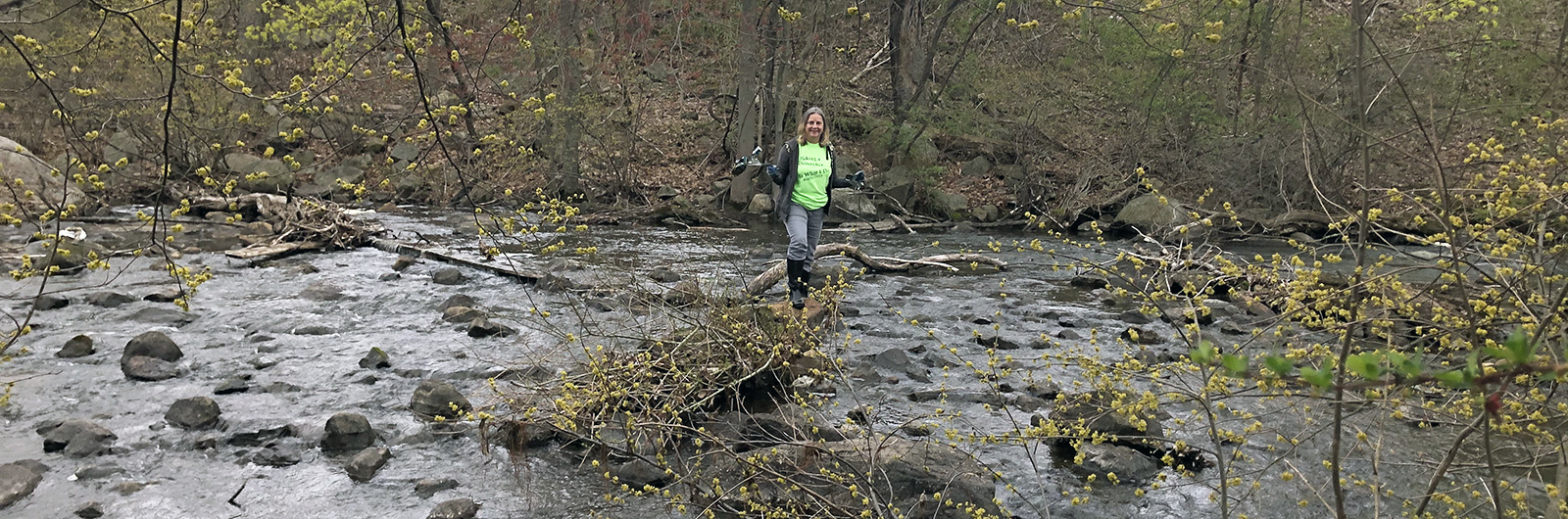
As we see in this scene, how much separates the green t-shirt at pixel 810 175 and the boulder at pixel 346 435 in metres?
4.54

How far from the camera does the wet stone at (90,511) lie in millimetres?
5062

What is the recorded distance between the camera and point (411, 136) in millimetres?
4402

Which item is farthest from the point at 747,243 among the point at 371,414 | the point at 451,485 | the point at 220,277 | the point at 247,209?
the point at 451,485

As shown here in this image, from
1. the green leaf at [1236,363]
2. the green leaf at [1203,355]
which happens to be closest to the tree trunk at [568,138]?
the green leaf at [1203,355]

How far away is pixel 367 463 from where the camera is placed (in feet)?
19.1

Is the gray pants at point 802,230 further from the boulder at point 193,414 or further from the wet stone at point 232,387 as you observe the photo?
the boulder at point 193,414

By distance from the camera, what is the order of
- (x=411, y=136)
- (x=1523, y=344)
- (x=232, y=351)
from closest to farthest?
(x=1523, y=344), (x=411, y=136), (x=232, y=351)

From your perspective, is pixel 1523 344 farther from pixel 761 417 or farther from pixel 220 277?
pixel 220 277

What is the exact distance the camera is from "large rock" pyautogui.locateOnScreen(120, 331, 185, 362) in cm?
800

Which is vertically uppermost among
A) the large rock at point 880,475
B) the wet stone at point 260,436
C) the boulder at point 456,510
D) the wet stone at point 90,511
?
the large rock at point 880,475

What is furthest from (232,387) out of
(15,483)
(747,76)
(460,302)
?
(747,76)

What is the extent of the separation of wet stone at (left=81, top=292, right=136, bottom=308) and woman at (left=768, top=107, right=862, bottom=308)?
266 inches

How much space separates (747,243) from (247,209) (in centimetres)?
863

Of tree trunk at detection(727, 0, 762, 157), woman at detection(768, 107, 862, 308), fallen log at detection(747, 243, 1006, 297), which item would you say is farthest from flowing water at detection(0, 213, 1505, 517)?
tree trunk at detection(727, 0, 762, 157)
